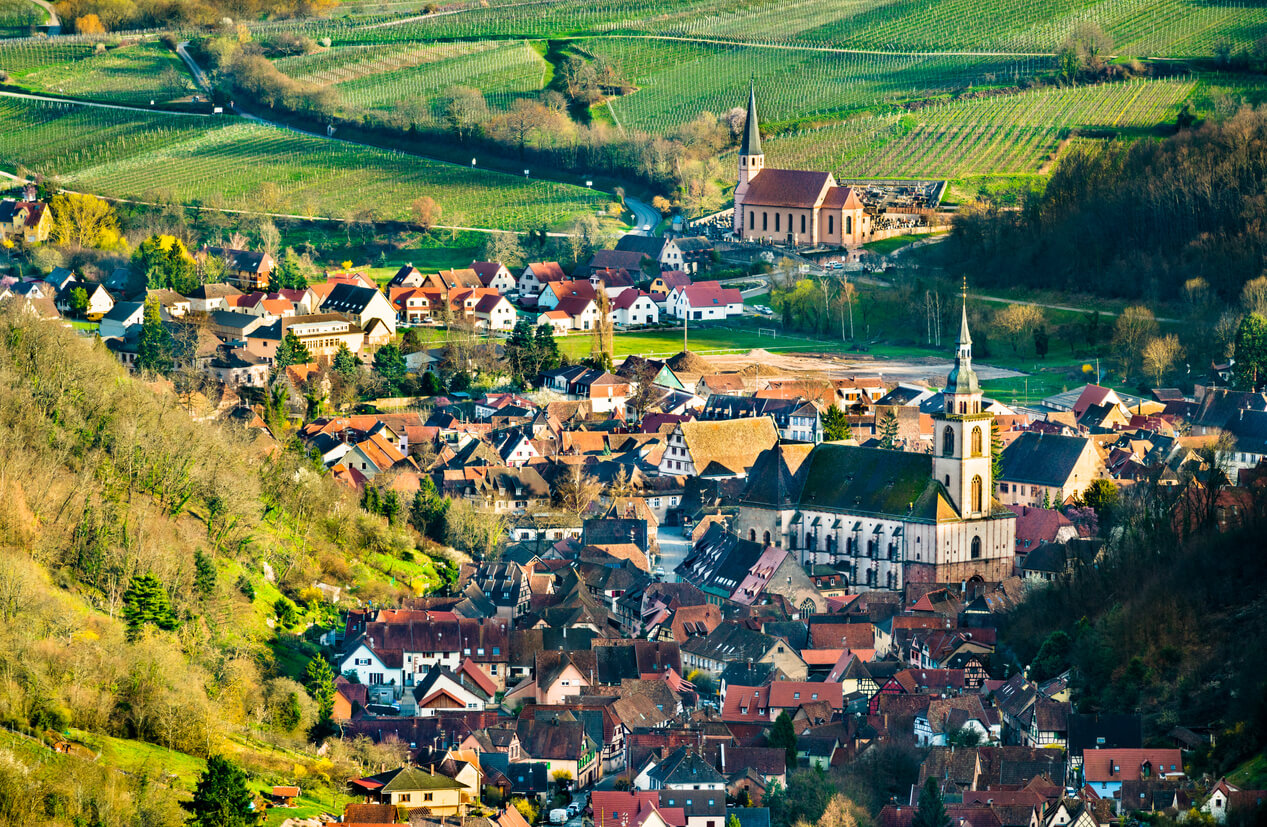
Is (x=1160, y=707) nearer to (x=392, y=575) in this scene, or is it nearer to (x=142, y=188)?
(x=392, y=575)

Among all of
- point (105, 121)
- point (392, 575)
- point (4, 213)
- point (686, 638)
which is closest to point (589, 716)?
point (686, 638)

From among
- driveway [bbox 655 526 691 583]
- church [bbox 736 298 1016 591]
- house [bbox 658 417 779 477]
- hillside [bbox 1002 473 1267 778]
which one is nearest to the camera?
hillside [bbox 1002 473 1267 778]

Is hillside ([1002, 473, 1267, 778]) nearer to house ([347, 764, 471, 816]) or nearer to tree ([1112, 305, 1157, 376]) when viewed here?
house ([347, 764, 471, 816])

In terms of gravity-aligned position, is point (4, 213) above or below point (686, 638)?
above

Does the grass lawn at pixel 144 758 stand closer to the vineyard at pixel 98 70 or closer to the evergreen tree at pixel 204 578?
the evergreen tree at pixel 204 578

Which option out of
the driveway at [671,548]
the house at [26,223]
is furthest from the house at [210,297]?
the driveway at [671,548]

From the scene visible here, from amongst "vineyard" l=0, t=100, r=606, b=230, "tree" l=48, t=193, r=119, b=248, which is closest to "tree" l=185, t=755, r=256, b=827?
"tree" l=48, t=193, r=119, b=248
